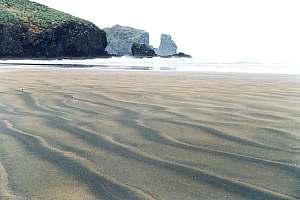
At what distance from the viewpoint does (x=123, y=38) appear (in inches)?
4055

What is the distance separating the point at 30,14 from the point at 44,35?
285 inches

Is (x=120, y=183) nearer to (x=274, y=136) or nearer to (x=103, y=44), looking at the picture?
(x=274, y=136)

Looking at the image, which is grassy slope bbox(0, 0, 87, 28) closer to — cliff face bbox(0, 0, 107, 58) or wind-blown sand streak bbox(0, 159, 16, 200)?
cliff face bbox(0, 0, 107, 58)

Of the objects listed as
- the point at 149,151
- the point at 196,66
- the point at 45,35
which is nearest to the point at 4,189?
the point at 149,151

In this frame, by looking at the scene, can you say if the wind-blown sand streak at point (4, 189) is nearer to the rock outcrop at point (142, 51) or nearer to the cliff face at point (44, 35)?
the cliff face at point (44, 35)

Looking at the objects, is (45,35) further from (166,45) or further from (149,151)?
(166,45)

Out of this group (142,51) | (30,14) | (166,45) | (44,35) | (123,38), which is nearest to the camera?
(44,35)

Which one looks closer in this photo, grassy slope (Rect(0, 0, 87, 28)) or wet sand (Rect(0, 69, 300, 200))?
wet sand (Rect(0, 69, 300, 200))

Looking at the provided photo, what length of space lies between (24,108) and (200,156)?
9.92 feet

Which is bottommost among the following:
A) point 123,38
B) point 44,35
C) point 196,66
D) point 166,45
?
point 196,66

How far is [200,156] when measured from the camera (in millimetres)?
2965

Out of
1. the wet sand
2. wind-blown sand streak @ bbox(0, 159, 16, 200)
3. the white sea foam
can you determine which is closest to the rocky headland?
the white sea foam

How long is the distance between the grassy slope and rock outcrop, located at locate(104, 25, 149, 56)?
111 feet

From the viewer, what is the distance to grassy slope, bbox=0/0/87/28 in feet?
168
